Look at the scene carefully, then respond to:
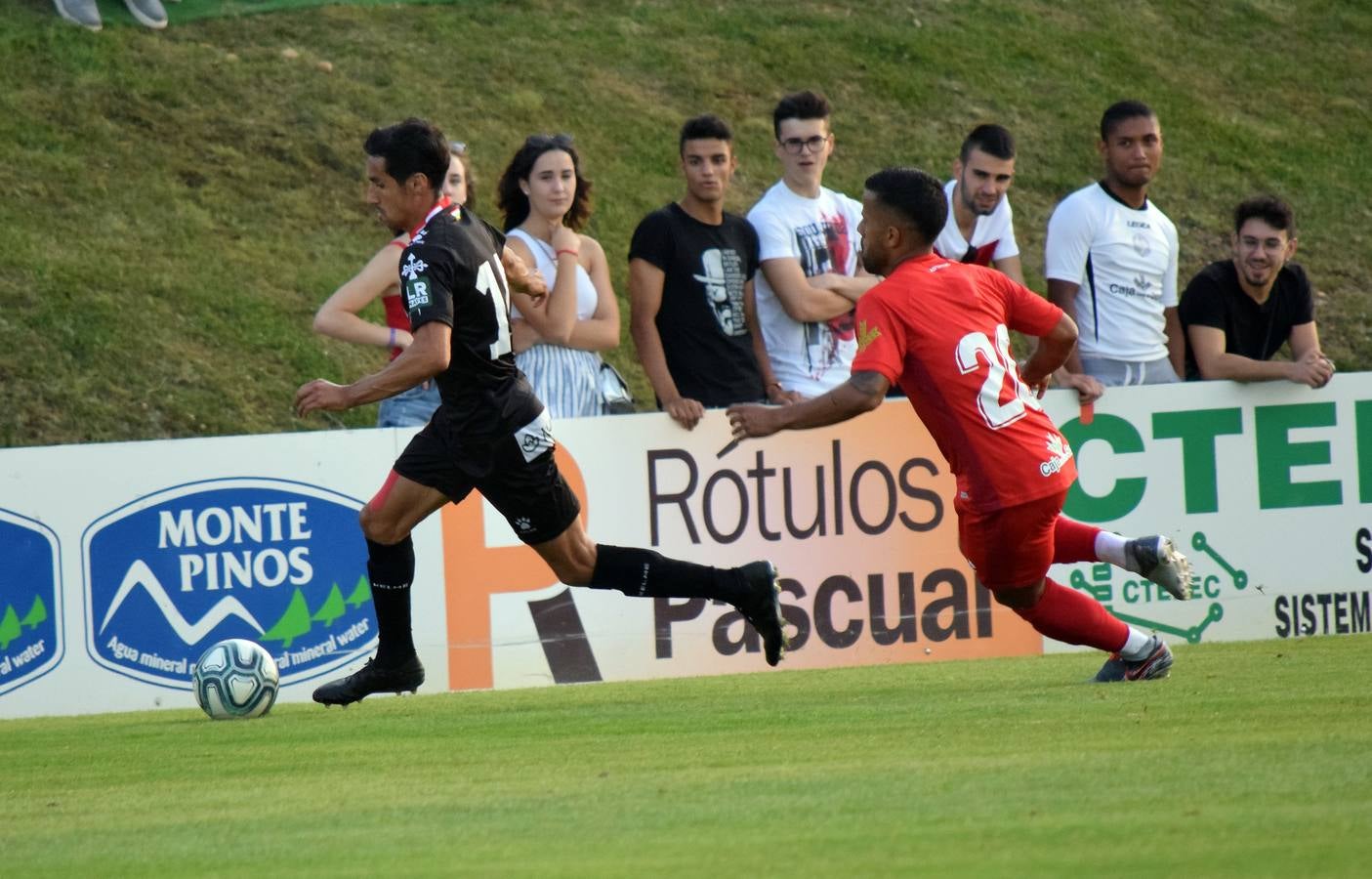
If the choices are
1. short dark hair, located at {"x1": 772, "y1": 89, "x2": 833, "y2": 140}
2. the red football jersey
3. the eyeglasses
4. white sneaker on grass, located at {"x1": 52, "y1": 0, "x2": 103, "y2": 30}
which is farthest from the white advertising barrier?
white sneaker on grass, located at {"x1": 52, "y1": 0, "x2": 103, "y2": 30}

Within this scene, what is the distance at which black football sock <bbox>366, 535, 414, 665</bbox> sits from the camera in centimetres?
794

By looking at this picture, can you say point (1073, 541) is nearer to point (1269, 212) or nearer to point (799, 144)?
point (799, 144)

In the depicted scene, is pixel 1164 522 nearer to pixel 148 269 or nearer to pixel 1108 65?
pixel 148 269

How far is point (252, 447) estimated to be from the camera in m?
9.68

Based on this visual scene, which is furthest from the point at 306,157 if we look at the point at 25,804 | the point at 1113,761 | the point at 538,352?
the point at 1113,761

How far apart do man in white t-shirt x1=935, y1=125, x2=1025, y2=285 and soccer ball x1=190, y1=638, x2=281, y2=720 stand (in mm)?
4172

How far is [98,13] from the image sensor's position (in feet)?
62.1

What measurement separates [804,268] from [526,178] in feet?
5.18

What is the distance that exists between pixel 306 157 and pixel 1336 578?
10604 mm

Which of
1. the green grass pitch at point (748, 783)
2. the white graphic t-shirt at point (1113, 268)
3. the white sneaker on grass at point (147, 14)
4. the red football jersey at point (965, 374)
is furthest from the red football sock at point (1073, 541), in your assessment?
the white sneaker on grass at point (147, 14)

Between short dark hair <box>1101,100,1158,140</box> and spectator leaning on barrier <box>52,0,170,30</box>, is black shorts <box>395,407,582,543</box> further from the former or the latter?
spectator leaning on barrier <box>52,0,170,30</box>

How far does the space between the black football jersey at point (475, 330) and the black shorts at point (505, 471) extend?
6 cm

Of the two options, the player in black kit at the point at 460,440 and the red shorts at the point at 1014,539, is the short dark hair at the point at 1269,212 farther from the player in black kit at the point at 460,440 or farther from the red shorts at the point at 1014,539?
the player in black kit at the point at 460,440

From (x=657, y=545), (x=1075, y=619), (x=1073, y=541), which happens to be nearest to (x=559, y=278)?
(x=657, y=545)
